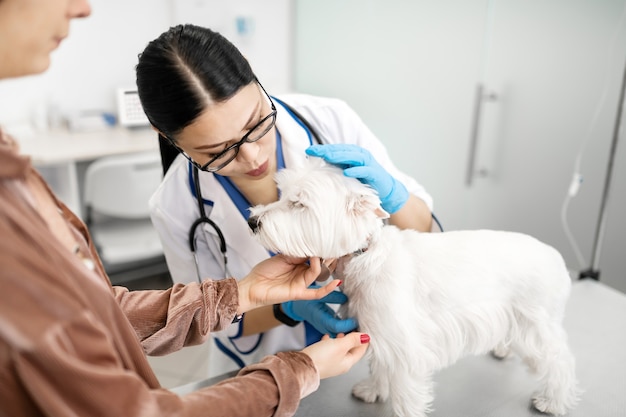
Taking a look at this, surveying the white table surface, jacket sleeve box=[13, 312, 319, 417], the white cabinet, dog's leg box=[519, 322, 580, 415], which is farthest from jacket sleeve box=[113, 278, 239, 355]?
the white cabinet

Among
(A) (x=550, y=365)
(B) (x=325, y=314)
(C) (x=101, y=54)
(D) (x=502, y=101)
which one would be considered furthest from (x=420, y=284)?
(C) (x=101, y=54)

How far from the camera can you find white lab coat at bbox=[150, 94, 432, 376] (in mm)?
1195

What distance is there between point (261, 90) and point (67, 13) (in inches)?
20.3

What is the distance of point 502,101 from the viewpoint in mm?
2705

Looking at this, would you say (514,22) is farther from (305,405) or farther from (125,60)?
(125,60)

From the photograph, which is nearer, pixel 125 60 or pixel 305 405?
pixel 305 405

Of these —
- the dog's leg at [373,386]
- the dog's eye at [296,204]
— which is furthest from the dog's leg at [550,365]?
the dog's eye at [296,204]

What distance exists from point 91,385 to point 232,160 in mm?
595

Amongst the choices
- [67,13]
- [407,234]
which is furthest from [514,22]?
[67,13]

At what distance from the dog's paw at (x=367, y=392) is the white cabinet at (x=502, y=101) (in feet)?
6.56

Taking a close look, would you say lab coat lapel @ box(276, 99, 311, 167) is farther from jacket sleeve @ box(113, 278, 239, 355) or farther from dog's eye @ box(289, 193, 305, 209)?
jacket sleeve @ box(113, 278, 239, 355)

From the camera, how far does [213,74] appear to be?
92cm

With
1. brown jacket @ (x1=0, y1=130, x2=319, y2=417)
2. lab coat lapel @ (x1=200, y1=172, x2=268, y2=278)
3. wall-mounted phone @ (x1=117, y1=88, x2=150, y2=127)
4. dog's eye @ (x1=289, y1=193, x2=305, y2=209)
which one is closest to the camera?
brown jacket @ (x1=0, y1=130, x2=319, y2=417)

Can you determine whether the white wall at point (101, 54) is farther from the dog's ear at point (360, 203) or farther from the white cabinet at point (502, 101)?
the dog's ear at point (360, 203)
